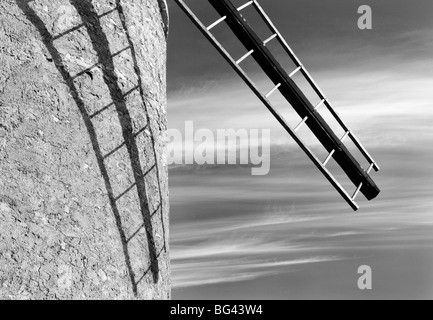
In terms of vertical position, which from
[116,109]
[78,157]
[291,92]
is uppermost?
[291,92]

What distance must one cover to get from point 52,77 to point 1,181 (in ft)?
2.99

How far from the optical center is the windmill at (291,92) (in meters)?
5.49

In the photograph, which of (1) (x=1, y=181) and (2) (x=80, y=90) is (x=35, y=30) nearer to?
(2) (x=80, y=90)

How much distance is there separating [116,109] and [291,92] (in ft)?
9.03

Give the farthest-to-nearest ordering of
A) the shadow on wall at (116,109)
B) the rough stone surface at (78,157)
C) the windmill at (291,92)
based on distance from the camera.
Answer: the windmill at (291,92), the shadow on wall at (116,109), the rough stone surface at (78,157)

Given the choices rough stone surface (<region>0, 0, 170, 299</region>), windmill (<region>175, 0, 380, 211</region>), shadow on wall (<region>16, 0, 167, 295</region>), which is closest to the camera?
rough stone surface (<region>0, 0, 170, 299</region>)

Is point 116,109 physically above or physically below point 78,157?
above

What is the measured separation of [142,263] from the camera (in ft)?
15.0

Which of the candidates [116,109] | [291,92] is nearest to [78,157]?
[116,109]

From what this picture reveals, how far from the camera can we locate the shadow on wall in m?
4.21

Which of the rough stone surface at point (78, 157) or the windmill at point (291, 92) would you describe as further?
the windmill at point (291, 92)

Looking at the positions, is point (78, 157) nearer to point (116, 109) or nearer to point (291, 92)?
point (116, 109)

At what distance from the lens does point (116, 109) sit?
4578mm
